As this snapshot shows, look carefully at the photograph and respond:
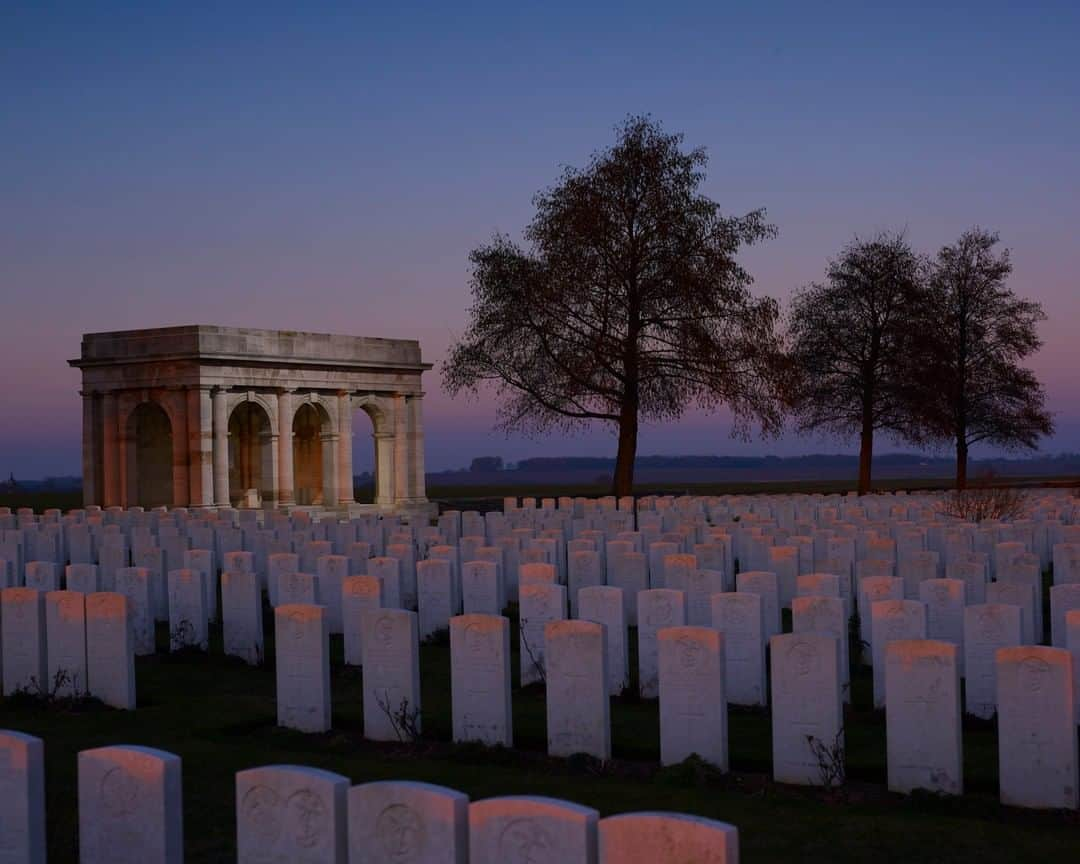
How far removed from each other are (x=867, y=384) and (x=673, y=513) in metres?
19.2

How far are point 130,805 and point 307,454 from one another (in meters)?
33.9

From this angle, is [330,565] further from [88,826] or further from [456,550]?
[88,826]

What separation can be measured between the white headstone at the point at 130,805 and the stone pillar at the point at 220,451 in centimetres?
2692

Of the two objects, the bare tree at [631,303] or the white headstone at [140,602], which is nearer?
the white headstone at [140,602]

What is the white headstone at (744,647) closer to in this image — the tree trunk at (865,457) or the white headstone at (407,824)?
the white headstone at (407,824)

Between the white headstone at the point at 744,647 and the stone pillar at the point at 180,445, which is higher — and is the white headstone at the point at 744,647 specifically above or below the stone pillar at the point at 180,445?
below

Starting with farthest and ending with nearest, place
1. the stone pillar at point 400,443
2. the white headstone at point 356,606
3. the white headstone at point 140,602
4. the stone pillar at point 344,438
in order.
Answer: the stone pillar at point 400,443 < the stone pillar at point 344,438 < the white headstone at point 140,602 < the white headstone at point 356,606

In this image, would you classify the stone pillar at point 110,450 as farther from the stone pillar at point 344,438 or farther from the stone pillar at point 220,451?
the stone pillar at point 344,438

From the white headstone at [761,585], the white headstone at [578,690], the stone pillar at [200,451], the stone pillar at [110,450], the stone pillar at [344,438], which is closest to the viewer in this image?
the white headstone at [578,690]

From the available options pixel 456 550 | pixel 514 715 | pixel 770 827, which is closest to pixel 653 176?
pixel 456 550

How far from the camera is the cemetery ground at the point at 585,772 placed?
20.2 ft

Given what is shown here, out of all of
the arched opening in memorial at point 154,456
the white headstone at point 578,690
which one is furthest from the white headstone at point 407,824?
the arched opening in memorial at point 154,456

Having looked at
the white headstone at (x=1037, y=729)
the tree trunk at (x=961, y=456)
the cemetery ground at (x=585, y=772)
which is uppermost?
the tree trunk at (x=961, y=456)

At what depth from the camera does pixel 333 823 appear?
431 centimetres
